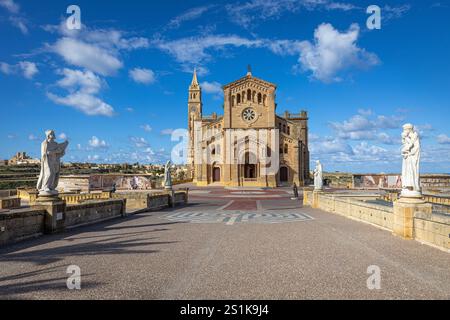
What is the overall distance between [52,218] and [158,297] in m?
7.57

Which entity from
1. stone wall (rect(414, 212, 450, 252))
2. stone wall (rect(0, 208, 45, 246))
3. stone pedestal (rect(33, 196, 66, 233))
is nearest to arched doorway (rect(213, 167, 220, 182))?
stone pedestal (rect(33, 196, 66, 233))

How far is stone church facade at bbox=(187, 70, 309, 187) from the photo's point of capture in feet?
177

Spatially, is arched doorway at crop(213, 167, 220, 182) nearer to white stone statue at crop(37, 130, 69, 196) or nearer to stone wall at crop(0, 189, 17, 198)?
stone wall at crop(0, 189, 17, 198)

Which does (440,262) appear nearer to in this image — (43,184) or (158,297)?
(158,297)

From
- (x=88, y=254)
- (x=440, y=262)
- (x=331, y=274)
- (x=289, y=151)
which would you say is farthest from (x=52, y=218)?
(x=289, y=151)

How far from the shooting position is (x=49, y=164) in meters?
11.1

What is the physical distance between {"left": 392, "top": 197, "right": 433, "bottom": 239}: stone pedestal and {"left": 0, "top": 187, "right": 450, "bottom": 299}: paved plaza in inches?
15.7

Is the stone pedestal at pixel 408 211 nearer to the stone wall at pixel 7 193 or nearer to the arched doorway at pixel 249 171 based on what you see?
the stone wall at pixel 7 193

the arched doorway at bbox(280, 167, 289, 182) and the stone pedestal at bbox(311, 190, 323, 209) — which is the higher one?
the arched doorway at bbox(280, 167, 289, 182)

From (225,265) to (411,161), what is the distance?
22.1 ft

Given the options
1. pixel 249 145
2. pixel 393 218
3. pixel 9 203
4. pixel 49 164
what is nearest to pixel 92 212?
pixel 49 164

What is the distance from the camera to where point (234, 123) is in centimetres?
5631

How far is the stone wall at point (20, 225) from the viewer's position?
9.23 m

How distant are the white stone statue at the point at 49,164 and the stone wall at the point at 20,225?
795mm
